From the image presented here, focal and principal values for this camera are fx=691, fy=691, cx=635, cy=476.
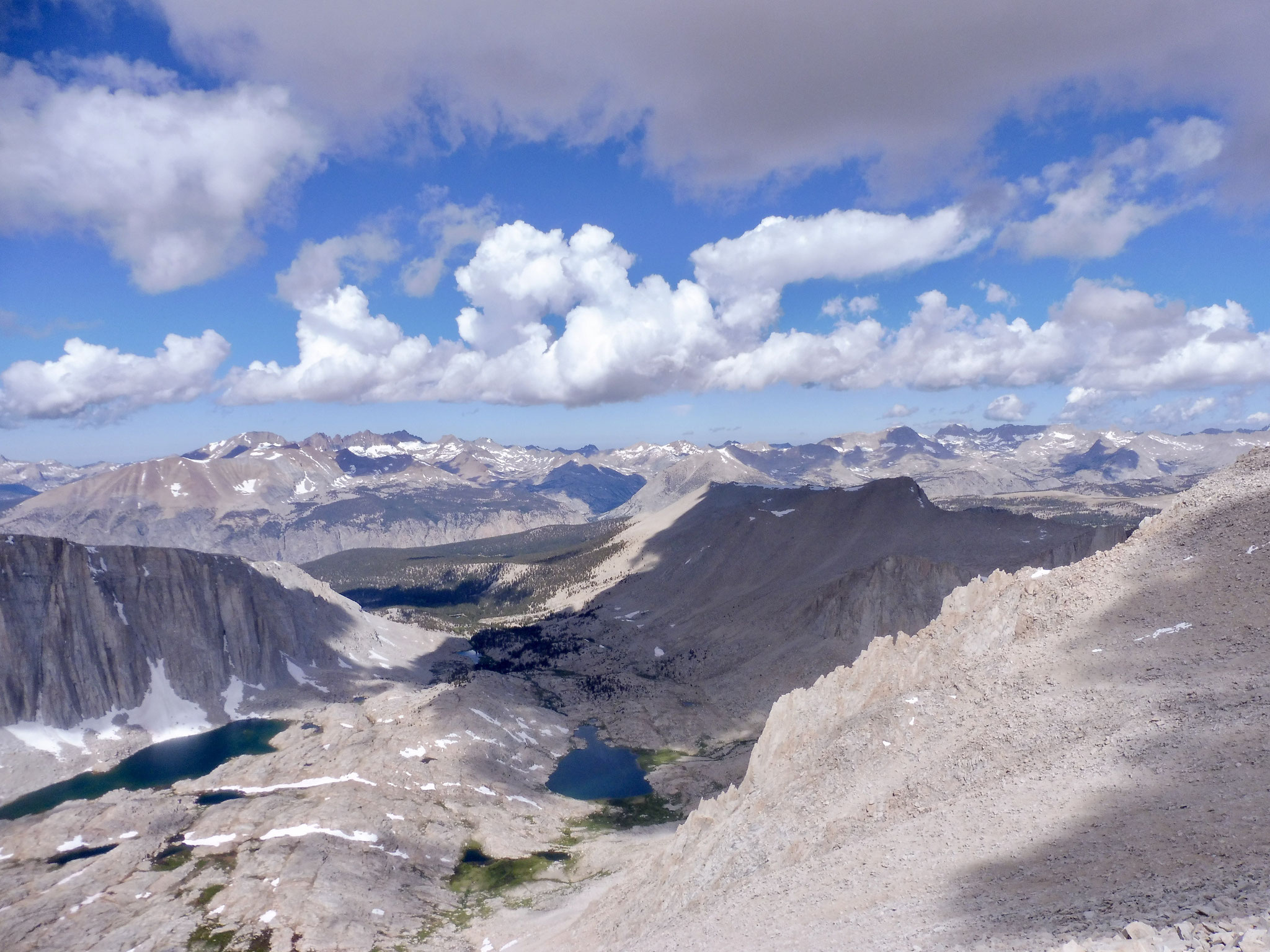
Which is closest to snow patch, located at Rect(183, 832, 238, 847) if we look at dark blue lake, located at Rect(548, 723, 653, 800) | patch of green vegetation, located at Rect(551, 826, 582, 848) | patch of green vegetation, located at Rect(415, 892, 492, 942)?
patch of green vegetation, located at Rect(415, 892, 492, 942)

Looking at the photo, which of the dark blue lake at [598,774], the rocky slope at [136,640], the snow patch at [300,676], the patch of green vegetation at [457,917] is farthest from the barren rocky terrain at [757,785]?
the dark blue lake at [598,774]

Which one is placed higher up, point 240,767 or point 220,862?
point 240,767

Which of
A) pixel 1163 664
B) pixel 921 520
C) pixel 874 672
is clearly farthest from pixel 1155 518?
pixel 921 520

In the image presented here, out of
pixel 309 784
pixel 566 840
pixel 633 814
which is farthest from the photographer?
pixel 633 814

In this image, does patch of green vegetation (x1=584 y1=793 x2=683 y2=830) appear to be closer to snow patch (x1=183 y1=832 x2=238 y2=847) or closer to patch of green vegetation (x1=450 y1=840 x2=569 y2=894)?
patch of green vegetation (x1=450 y1=840 x2=569 y2=894)

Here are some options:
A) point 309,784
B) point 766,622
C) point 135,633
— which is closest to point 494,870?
point 309,784

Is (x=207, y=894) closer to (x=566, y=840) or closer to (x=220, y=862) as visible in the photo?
(x=220, y=862)

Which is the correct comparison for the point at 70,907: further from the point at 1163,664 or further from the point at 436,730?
the point at 1163,664
